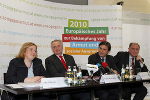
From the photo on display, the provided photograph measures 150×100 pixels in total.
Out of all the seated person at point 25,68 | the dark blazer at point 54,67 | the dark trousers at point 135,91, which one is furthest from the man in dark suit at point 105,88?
the seated person at point 25,68

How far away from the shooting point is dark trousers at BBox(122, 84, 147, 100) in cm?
376

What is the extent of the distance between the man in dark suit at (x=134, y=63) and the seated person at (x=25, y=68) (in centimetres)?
152

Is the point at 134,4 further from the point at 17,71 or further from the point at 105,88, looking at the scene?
the point at 17,71

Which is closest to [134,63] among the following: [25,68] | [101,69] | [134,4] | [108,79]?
[101,69]

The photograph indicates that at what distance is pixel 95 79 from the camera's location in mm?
2939

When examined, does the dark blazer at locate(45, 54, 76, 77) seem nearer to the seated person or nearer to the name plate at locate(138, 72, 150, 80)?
the seated person

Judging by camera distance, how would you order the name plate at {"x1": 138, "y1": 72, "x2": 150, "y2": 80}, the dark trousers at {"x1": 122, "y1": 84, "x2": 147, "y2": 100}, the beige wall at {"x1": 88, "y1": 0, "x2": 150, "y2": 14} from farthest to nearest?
the beige wall at {"x1": 88, "y1": 0, "x2": 150, "y2": 14}
the dark trousers at {"x1": 122, "y1": 84, "x2": 147, "y2": 100}
the name plate at {"x1": 138, "y1": 72, "x2": 150, "y2": 80}

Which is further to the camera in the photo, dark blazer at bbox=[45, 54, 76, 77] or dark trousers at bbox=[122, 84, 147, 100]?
dark trousers at bbox=[122, 84, 147, 100]

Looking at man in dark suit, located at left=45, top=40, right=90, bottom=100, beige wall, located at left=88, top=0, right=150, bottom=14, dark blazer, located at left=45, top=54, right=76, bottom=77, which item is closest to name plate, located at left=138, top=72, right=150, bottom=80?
man in dark suit, located at left=45, top=40, right=90, bottom=100

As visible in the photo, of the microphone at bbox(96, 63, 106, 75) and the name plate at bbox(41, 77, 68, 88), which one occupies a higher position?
the microphone at bbox(96, 63, 106, 75)

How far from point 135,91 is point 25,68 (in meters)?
1.97

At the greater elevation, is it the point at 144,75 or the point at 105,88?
the point at 144,75

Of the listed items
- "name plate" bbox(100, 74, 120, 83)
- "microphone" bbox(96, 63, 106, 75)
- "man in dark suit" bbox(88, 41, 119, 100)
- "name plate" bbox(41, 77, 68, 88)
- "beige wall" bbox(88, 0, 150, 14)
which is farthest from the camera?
"beige wall" bbox(88, 0, 150, 14)

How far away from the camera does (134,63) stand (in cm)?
405
